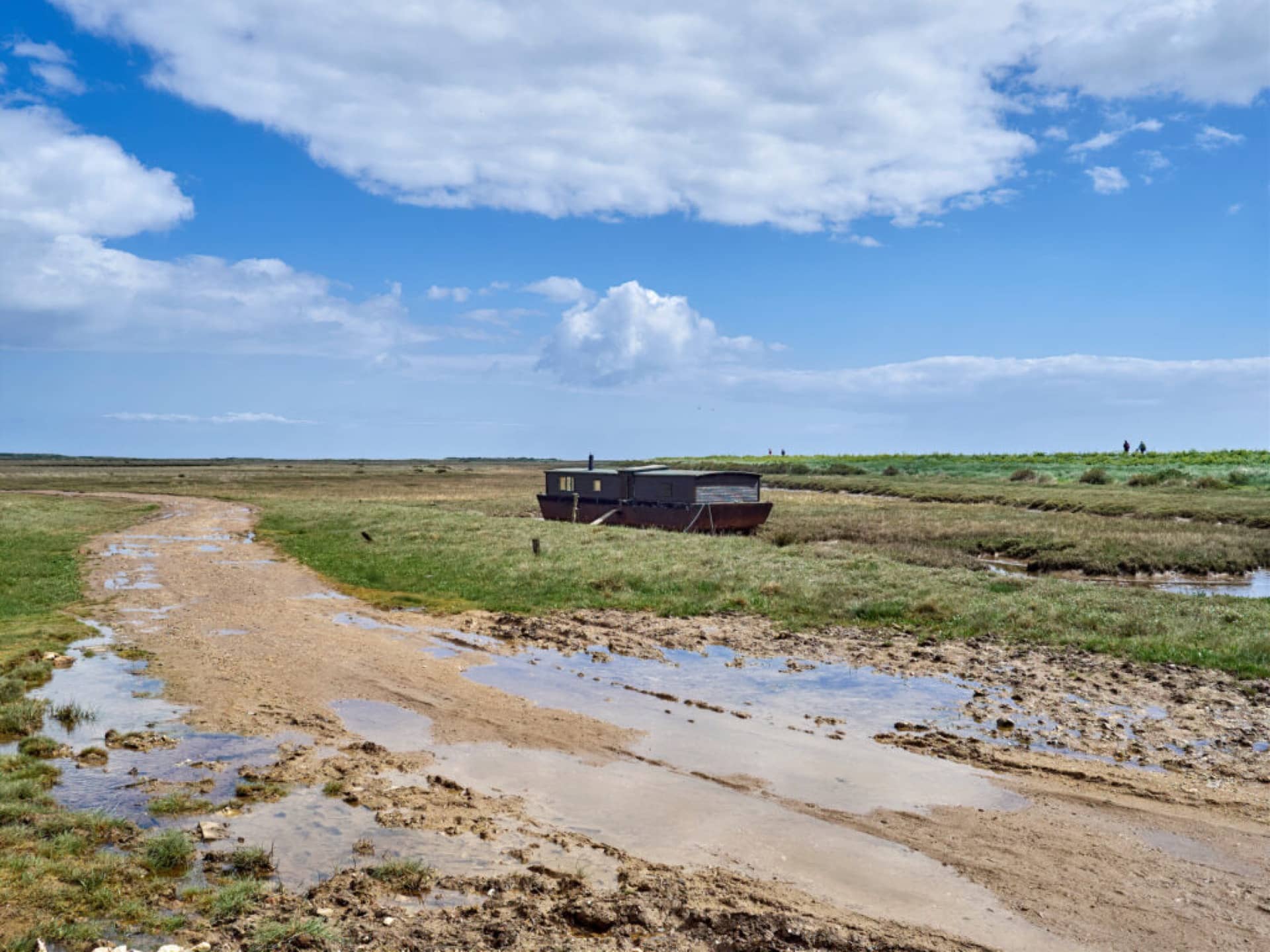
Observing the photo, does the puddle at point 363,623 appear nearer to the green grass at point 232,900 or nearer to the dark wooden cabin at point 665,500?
the green grass at point 232,900

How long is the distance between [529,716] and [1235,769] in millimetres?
9491

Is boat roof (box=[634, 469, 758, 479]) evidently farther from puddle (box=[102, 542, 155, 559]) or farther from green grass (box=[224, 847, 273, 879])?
green grass (box=[224, 847, 273, 879])

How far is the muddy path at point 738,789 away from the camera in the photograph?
7363mm

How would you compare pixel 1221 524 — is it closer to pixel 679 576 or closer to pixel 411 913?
pixel 679 576

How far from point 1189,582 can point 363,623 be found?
2782cm

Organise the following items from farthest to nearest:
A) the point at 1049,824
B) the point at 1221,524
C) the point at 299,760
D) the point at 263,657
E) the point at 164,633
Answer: the point at 1221,524 < the point at 164,633 < the point at 263,657 < the point at 299,760 < the point at 1049,824

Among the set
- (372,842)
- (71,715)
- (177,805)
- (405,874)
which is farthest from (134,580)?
(405,874)

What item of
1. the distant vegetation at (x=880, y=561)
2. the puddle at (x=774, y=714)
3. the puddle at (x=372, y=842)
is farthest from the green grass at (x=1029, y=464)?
the puddle at (x=372, y=842)

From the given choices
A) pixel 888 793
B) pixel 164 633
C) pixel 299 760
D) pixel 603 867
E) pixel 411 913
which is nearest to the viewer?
pixel 411 913

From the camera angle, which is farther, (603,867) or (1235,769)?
(1235,769)

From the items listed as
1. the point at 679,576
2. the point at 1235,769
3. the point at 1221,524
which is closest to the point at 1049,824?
the point at 1235,769

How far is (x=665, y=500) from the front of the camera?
149 ft

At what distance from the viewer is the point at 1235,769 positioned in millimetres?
11172

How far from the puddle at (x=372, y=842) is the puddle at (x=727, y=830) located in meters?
0.66
